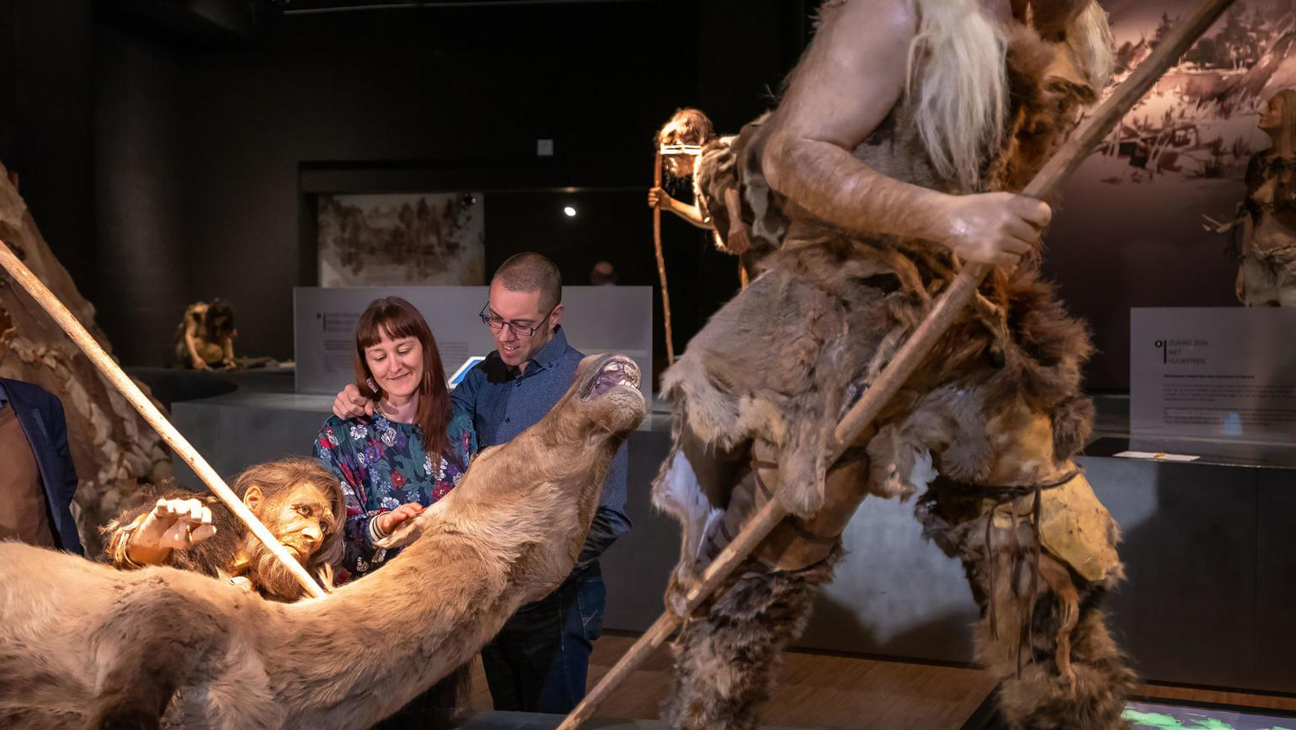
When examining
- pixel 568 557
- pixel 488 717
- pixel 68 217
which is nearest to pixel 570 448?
pixel 568 557

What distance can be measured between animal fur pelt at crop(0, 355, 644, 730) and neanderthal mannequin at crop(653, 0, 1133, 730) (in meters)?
0.20

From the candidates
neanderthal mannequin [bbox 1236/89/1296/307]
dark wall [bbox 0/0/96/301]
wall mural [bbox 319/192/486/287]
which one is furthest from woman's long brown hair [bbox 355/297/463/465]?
neanderthal mannequin [bbox 1236/89/1296/307]

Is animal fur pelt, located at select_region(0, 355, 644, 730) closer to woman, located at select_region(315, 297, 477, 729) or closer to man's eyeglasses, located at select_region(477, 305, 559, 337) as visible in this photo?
woman, located at select_region(315, 297, 477, 729)

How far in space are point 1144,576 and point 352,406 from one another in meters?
2.34

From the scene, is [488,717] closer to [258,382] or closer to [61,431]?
[61,431]

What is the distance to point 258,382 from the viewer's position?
17.2 ft

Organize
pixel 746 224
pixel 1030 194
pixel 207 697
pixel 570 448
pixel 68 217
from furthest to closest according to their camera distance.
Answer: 1. pixel 68 217
2. pixel 746 224
3. pixel 570 448
4. pixel 1030 194
5. pixel 207 697

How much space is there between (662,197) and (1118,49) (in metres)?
2.54

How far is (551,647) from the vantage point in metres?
2.38

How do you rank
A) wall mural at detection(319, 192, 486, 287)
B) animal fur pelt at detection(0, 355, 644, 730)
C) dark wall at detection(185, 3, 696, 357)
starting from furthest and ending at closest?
wall mural at detection(319, 192, 486, 287)
dark wall at detection(185, 3, 696, 357)
animal fur pelt at detection(0, 355, 644, 730)

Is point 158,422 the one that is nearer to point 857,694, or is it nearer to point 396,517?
point 396,517

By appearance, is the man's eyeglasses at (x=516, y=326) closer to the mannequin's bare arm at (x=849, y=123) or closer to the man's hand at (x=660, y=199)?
the mannequin's bare arm at (x=849, y=123)

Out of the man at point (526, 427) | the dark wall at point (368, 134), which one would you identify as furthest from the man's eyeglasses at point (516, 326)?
the dark wall at point (368, 134)

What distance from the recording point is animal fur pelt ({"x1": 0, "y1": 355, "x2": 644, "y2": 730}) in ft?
4.38
